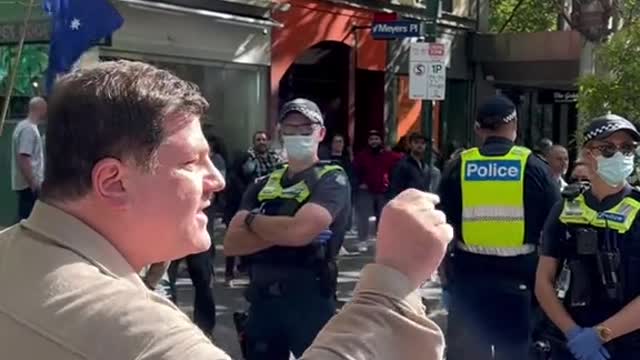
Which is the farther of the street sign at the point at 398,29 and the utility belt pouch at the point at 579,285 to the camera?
the street sign at the point at 398,29

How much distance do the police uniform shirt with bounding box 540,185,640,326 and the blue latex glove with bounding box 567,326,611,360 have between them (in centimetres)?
9

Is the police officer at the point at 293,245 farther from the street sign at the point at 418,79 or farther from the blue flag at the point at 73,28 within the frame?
the street sign at the point at 418,79

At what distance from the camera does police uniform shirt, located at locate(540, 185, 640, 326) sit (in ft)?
14.7

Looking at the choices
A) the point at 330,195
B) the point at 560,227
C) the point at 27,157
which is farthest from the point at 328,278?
the point at 27,157

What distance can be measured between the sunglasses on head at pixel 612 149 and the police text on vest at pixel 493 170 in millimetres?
789

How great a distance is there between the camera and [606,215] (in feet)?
14.9

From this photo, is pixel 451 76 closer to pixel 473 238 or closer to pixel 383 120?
pixel 383 120

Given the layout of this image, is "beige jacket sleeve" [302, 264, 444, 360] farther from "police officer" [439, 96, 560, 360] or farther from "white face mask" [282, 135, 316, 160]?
"police officer" [439, 96, 560, 360]

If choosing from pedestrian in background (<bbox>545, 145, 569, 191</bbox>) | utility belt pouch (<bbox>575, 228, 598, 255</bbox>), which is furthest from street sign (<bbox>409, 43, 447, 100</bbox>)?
utility belt pouch (<bbox>575, 228, 598, 255</bbox>)

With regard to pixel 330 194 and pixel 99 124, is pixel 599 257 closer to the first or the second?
pixel 330 194

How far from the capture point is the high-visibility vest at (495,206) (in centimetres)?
562

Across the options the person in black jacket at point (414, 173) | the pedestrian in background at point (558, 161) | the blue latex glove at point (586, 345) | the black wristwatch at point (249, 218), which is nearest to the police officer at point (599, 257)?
the blue latex glove at point (586, 345)

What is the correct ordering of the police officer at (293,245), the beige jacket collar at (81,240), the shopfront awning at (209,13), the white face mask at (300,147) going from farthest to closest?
1. the shopfront awning at (209,13)
2. the white face mask at (300,147)
3. the police officer at (293,245)
4. the beige jacket collar at (81,240)

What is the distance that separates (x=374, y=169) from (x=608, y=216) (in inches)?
462
